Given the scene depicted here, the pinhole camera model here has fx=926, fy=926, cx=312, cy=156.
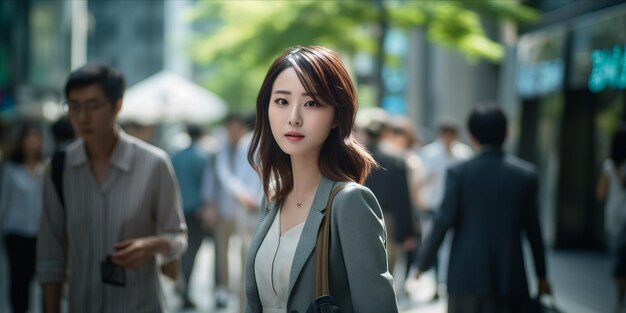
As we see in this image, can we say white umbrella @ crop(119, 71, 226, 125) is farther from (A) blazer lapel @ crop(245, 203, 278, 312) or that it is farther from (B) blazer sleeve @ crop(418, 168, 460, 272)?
(A) blazer lapel @ crop(245, 203, 278, 312)

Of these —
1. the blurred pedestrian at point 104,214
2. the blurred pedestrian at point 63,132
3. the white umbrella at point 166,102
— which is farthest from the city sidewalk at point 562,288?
the blurred pedestrian at point 104,214

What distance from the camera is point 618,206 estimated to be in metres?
8.60

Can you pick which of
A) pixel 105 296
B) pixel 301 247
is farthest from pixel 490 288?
pixel 301 247

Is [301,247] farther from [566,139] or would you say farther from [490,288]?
[566,139]

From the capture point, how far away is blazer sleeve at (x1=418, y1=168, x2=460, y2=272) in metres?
5.95

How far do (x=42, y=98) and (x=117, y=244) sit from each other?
2242 cm

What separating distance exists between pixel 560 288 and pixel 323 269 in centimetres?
974

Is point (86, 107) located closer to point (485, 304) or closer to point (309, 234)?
point (309, 234)

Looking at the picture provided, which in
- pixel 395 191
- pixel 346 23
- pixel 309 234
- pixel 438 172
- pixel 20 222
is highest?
pixel 346 23

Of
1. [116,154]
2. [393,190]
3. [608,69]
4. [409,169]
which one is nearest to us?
[116,154]

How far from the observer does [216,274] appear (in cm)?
1088

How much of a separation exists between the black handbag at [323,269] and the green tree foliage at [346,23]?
44.2 ft

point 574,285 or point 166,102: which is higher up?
point 166,102

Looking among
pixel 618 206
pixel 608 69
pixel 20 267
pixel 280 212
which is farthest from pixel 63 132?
pixel 608 69
